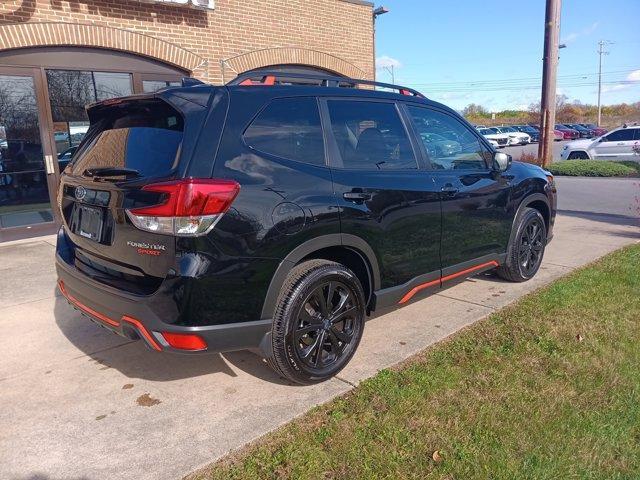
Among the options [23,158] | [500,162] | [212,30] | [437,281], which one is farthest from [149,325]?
[212,30]

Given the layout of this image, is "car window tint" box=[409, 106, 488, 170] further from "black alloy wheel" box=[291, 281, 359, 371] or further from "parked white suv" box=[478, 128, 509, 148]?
"parked white suv" box=[478, 128, 509, 148]

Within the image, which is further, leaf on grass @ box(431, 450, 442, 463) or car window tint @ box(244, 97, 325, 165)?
car window tint @ box(244, 97, 325, 165)

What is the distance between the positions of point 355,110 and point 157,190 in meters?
1.63

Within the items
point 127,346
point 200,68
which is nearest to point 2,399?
point 127,346

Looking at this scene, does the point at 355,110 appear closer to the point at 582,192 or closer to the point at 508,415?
the point at 508,415

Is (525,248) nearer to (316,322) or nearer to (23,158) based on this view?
(316,322)

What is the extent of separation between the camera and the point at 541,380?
10.6 ft

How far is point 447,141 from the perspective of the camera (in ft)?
14.3

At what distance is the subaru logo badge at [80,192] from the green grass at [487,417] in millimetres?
1782

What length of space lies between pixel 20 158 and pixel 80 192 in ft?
19.0

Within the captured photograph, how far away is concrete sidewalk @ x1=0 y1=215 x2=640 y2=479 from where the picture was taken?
261cm

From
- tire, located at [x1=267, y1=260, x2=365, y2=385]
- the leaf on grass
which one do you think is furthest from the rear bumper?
the leaf on grass

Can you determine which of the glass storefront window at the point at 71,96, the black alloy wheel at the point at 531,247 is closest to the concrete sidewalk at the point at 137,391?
the black alloy wheel at the point at 531,247

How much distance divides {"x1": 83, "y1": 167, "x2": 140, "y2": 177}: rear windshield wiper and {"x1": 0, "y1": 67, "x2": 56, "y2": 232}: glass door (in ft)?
18.5
